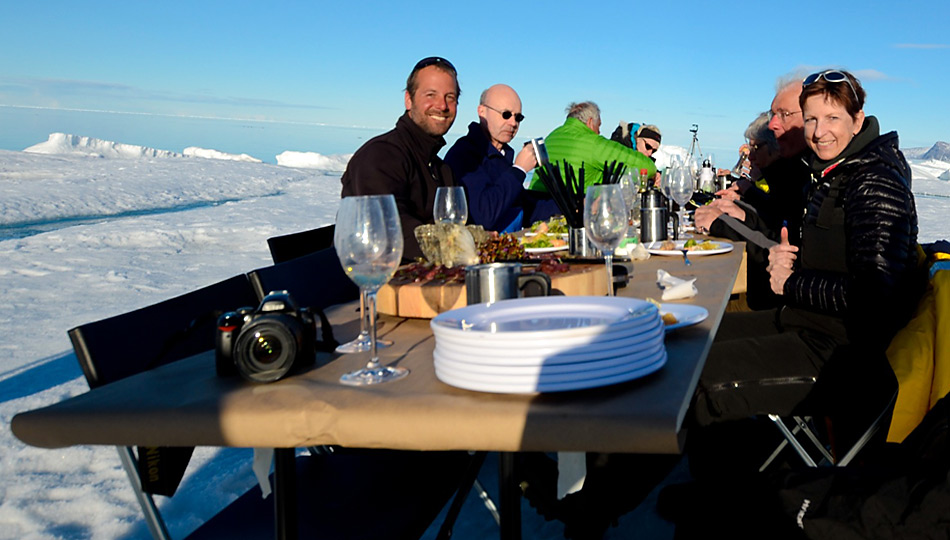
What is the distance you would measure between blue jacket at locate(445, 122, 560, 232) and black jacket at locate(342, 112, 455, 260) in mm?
257

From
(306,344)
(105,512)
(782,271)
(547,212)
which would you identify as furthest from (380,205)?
(547,212)

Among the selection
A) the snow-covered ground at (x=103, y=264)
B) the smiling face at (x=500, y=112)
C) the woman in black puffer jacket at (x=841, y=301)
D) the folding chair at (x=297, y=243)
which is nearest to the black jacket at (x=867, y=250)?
the woman in black puffer jacket at (x=841, y=301)

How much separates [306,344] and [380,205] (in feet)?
0.98

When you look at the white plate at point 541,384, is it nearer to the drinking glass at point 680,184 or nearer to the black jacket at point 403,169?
the black jacket at point 403,169

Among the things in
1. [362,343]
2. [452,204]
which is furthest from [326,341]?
[452,204]

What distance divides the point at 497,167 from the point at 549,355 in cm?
422

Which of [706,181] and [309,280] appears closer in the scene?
[309,280]

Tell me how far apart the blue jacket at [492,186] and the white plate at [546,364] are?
3290mm

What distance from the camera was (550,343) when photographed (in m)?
1.11

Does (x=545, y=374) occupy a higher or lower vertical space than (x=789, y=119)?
lower

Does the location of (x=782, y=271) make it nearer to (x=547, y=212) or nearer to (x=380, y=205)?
(x=380, y=205)

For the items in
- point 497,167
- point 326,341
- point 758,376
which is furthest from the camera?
point 497,167

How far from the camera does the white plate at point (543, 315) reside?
48.9 inches

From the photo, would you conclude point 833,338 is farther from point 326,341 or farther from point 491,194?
point 491,194
